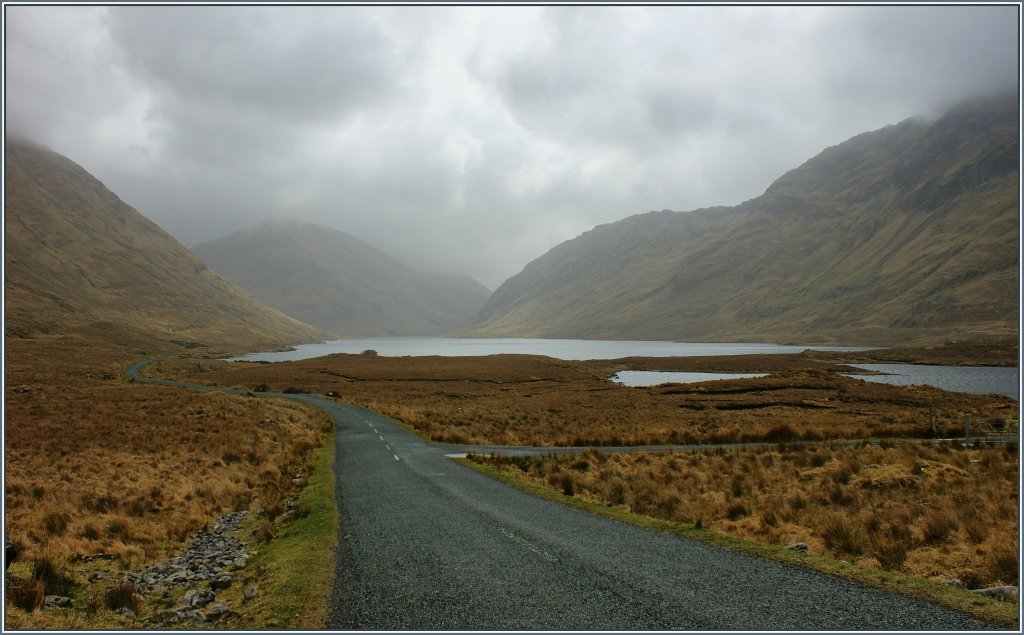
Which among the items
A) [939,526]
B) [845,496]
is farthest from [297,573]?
[845,496]

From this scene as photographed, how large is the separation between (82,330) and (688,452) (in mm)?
185715

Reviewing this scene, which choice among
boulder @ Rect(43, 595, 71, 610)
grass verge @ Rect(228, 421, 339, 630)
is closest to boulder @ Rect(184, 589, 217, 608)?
grass verge @ Rect(228, 421, 339, 630)

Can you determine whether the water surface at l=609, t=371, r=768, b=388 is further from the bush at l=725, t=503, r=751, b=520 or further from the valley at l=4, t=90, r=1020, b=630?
the bush at l=725, t=503, r=751, b=520

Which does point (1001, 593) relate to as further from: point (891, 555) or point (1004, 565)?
point (891, 555)

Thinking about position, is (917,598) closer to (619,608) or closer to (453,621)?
(619,608)

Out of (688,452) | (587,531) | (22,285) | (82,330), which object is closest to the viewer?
(587,531)

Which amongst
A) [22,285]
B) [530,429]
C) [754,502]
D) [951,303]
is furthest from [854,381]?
[22,285]

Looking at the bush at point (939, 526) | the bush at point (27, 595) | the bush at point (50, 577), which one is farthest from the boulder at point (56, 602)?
the bush at point (939, 526)

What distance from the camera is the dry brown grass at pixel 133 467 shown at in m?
14.5

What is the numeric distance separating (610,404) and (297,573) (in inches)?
1917

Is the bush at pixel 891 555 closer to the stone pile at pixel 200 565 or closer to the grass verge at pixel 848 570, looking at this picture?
the grass verge at pixel 848 570

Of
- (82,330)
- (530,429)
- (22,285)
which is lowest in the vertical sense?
(530,429)

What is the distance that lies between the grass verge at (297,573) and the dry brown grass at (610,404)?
18.1 metres

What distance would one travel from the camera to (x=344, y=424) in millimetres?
40188
